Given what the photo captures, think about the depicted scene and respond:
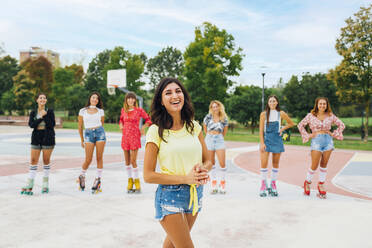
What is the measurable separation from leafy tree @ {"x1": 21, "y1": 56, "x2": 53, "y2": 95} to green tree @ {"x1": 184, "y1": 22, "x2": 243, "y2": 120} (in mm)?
31219

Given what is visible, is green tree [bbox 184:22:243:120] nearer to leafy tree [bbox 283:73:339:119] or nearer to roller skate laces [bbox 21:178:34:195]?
leafy tree [bbox 283:73:339:119]

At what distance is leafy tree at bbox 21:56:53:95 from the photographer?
170 ft

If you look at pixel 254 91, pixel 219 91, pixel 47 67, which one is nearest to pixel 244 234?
pixel 219 91

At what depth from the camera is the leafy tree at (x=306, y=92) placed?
108 feet

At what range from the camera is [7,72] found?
58.3 m

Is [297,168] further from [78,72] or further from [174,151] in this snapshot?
[78,72]

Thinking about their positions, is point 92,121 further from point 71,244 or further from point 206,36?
point 206,36

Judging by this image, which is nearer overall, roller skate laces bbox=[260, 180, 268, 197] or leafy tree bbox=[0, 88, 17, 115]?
roller skate laces bbox=[260, 180, 268, 197]

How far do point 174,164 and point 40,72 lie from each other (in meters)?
56.9

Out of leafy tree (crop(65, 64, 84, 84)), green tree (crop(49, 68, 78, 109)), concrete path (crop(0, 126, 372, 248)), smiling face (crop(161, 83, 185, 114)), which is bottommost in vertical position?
concrete path (crop(0, 126, 372, 248))

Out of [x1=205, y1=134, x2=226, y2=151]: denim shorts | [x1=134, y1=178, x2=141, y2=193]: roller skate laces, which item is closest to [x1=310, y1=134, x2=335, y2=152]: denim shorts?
[x1=205, y1=134, x2=226, y2=151]: denim shorts

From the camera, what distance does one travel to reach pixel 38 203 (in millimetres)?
5301

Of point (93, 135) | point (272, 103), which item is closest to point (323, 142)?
point (272, 103)

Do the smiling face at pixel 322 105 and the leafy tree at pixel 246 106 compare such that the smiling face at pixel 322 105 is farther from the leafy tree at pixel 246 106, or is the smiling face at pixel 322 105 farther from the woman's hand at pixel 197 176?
the leafy tree at pixel 246 106
